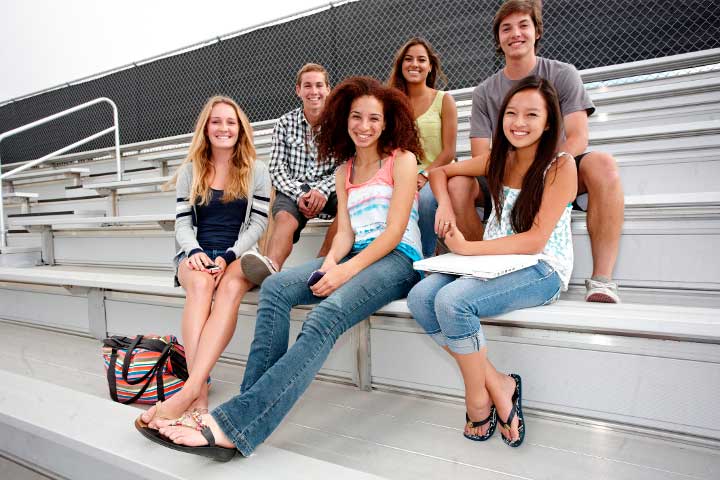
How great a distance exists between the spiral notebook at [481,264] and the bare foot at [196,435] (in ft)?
1.91

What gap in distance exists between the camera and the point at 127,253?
2.35 m

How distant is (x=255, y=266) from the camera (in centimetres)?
133

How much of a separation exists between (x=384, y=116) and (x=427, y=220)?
0.36 metres

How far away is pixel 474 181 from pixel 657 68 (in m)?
1.85

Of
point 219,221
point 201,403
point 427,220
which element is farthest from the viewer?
point 219,221

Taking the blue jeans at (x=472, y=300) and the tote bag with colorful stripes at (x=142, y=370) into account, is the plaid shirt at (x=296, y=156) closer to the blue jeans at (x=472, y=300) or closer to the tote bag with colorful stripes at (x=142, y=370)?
the tote bag with colorful stripes at (x=142, y=370)

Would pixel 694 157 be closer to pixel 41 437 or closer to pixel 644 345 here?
pixel 644 345

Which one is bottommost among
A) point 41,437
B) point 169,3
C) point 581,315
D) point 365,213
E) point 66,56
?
point 41,437

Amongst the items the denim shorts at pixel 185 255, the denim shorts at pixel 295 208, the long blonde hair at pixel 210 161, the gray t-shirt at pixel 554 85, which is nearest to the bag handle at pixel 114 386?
the denim shorts at pixel 185 255

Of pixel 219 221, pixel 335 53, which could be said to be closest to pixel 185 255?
pixel 219 221

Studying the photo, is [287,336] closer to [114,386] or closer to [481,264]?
[481,264]

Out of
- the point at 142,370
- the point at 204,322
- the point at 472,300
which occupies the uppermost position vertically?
the point at 472,300

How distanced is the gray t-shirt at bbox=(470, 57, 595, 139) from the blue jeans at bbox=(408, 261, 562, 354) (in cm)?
55

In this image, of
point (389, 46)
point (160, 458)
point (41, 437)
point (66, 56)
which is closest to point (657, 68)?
point (389, 46)
